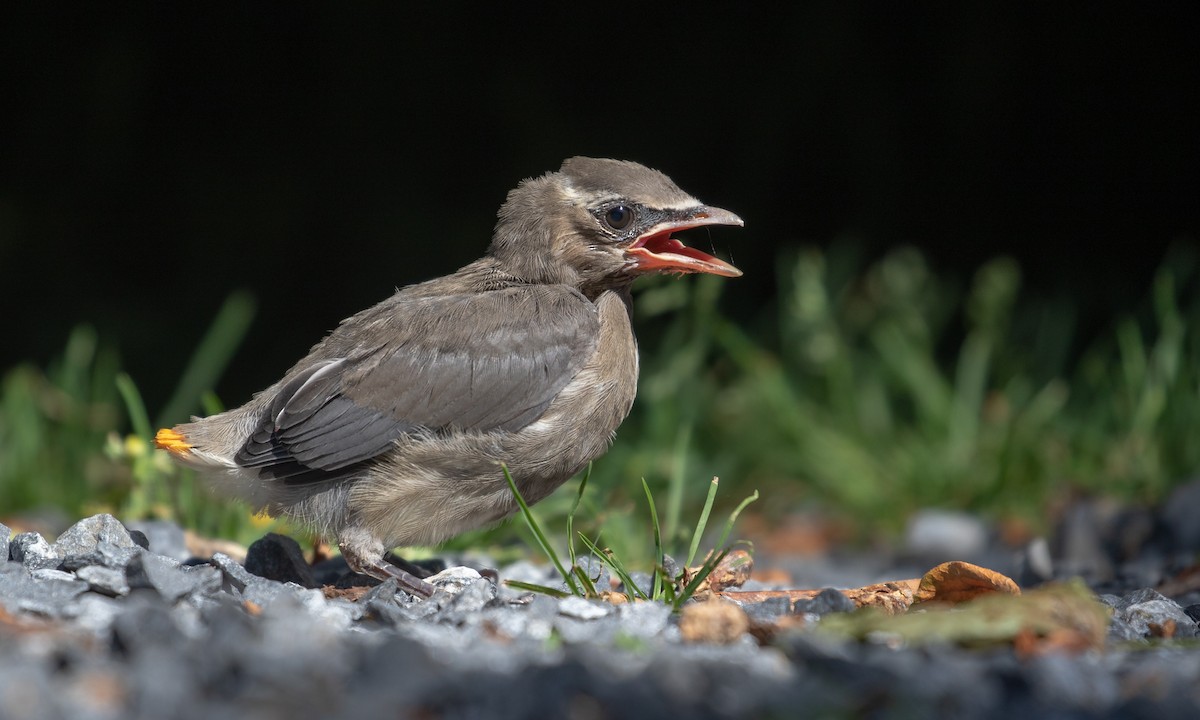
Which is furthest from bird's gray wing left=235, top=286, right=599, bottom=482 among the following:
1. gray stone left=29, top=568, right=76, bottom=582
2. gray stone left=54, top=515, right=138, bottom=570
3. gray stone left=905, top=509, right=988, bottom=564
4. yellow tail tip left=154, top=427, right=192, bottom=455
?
gray stone left=905, top=509, right=988, bottom=564

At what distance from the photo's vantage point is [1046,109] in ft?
27.4

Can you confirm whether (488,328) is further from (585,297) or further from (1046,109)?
(1046,109)

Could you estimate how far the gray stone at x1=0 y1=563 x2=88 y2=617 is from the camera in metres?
2.65

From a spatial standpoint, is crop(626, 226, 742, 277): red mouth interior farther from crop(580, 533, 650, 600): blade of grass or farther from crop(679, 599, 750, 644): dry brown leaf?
crop(679, 599, 750, 644): dry brown leaf

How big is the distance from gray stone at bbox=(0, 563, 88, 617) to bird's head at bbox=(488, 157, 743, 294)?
1.76 metres

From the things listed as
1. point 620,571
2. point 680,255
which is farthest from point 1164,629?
point 680,255

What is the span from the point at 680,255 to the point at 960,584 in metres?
1.51

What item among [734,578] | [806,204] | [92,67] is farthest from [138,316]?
[734,578]

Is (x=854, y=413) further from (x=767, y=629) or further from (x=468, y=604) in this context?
(x=767, y=629)

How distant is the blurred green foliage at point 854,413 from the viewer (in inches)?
211

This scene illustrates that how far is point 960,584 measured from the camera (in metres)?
3.03

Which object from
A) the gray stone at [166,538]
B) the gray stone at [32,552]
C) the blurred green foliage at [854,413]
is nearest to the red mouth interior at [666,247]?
the blurred green foliage at [854,413]

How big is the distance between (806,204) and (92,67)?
14.5 feet

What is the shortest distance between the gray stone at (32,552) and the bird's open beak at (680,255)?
1796mm
